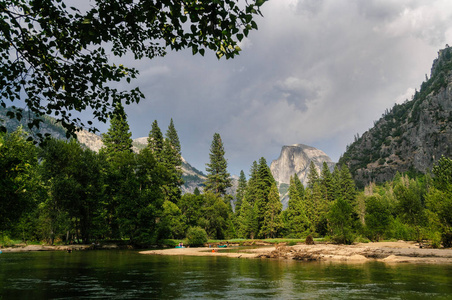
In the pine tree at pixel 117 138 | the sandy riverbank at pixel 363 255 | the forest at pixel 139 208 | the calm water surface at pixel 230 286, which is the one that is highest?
the pine tree at pixel 117 138

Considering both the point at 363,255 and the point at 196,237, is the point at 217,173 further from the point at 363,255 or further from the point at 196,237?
the point at 363,255

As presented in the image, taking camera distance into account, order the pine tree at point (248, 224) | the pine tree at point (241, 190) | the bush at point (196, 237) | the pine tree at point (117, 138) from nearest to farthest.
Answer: the bush at point (196, 237)
the pine tree at point (117, 138)
the pine tree at point (248, 224)
the pine tree at point (241, 190)

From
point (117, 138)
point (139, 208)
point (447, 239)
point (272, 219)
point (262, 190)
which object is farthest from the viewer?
point (262, 190)

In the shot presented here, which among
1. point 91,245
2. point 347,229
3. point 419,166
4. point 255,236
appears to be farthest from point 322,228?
point 419,166

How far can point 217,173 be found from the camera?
92.1m

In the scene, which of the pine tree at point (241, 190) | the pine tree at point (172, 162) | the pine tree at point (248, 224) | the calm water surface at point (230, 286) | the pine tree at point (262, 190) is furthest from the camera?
the pine tree at point (241, 190)

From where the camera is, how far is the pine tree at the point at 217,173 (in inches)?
3536

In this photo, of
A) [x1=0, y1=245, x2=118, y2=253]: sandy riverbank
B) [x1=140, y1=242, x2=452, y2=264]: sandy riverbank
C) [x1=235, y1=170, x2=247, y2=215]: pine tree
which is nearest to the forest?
[x1=0, y1=245, x2=118, y2=253]: sandy riverbank

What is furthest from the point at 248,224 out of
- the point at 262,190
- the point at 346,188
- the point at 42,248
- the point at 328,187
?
the point at 42,248

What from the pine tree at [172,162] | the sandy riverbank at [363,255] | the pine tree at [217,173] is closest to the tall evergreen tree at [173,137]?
the pine tree at [172,162]

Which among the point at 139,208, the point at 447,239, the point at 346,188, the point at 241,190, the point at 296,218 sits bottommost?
the point at 447,239

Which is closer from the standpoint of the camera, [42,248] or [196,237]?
[42,248]

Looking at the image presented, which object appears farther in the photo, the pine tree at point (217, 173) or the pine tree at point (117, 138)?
the pine tree at point (217, 173)

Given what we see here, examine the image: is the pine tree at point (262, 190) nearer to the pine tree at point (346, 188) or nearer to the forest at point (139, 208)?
the forest at point (139, 208)
